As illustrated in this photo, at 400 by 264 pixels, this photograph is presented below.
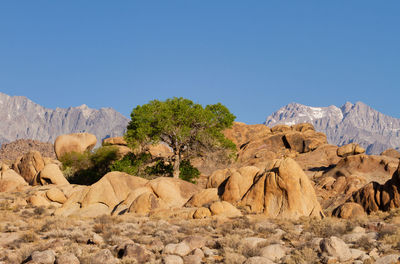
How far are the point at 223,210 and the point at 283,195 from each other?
375 centimetres

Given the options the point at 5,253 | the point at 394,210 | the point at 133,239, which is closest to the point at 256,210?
the point at 394,210

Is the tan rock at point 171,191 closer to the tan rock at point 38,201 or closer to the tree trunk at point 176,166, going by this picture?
the tan rock at point 38,201

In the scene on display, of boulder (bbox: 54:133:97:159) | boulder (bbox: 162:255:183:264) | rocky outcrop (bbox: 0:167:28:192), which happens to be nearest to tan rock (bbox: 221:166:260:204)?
boulder (bbox: 162:255:183:264)

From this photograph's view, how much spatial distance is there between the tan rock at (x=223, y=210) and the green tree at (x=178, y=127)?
A: 19841mm

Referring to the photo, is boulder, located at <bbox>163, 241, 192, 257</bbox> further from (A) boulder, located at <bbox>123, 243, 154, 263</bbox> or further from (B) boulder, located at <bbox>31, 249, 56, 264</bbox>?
(B) boulder, located at <bbox>31, 249, 56, 264</bbox>

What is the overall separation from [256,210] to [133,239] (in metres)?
9.02

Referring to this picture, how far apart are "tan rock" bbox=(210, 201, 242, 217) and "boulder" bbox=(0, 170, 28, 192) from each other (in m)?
28.9

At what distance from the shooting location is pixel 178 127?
143 feet

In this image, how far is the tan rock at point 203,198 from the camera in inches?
1001

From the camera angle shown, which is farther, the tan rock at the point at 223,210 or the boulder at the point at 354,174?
the boulder at the point at 354,174

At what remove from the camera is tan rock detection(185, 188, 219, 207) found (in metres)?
25.4

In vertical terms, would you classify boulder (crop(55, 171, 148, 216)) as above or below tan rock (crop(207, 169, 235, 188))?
below

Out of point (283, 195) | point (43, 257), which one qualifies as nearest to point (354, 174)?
point (283, 195)

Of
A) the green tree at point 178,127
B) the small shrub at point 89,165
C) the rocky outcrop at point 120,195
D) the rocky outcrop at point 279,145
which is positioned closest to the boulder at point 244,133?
the rocky outcrop at point 279,145
